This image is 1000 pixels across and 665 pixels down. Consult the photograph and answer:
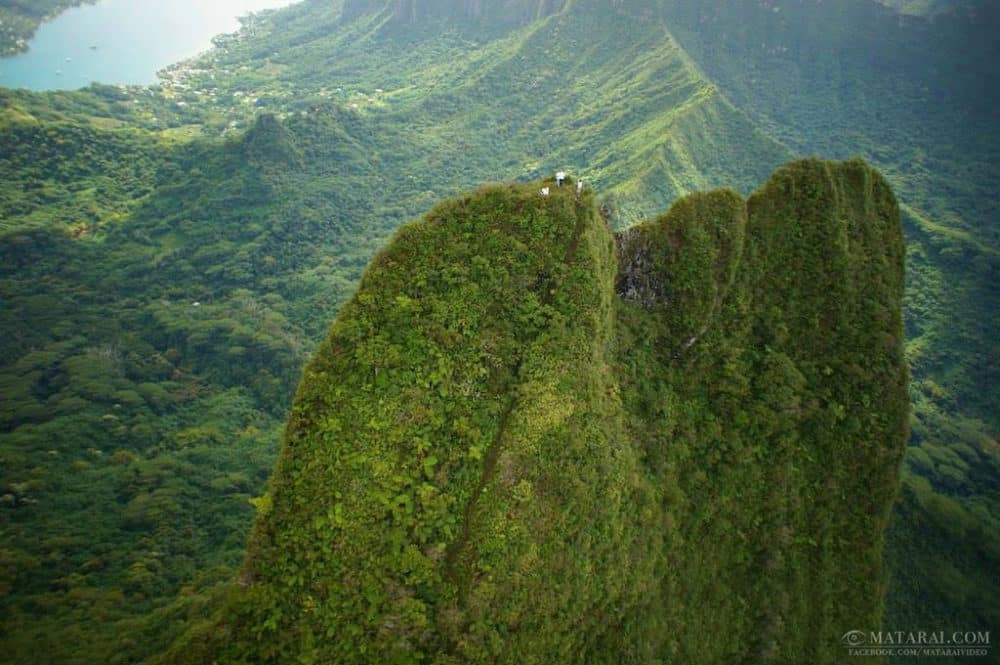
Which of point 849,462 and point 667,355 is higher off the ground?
point 667,355

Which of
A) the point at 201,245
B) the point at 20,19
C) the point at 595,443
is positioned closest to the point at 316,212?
the point at 201,245

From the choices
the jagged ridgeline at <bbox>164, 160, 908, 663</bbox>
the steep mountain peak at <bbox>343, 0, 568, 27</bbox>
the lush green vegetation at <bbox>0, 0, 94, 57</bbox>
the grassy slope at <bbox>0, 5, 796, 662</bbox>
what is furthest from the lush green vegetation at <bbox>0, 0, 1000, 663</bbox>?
the lush green vegetation at <bbox>0, 0, 94, 57</bbox>

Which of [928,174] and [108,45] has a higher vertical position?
[108,45]

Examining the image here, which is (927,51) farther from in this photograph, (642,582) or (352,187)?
(642,582)

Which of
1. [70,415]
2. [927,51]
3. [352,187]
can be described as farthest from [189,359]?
[927,51]

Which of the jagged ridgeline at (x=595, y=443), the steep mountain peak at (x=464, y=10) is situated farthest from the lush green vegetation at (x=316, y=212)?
the jagged ridgeline at (x=595, y=443)

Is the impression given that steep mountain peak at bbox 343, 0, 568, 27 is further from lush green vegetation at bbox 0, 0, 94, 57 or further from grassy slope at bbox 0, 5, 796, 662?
lush green vegetation at bbox 0, 0, 94, 57

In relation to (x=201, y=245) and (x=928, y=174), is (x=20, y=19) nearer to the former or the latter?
(x=201, y=245)

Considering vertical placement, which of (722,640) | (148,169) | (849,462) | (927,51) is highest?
(148,169)
